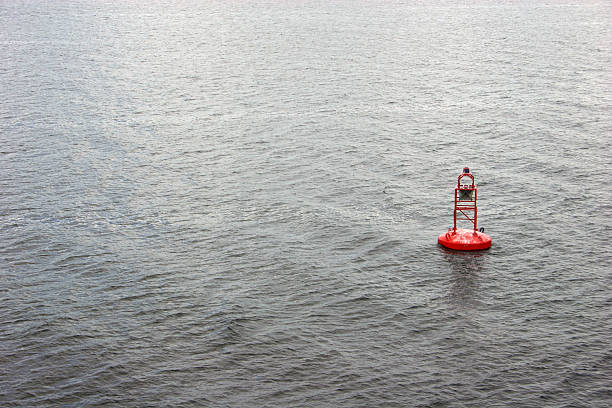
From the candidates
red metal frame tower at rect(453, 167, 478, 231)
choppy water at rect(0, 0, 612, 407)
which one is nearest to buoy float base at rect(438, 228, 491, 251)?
red metal frame tower at rect(453, 167, 478, 231)

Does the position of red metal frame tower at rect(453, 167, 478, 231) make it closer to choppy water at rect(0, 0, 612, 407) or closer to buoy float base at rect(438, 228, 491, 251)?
buoy float base at rect(438, 228, 491, 251)

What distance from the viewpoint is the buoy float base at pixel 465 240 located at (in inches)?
1779

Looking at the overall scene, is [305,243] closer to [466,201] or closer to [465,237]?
[465,237]

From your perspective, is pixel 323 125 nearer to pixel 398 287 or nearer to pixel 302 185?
pixel 302 185

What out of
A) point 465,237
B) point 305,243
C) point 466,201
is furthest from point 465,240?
point 305,243

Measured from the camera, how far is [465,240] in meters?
45.4

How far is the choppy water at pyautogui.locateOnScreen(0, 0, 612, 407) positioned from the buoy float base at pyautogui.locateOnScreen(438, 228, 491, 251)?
0.70 meters

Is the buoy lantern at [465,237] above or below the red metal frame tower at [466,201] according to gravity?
below

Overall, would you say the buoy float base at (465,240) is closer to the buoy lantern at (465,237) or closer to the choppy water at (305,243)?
the buoy lantern at (465,237)

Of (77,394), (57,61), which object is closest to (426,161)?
(77,394)

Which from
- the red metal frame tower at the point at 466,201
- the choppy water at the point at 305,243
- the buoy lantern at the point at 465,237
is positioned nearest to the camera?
the choppy water at the point at 305,243

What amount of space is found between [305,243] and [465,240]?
34.0 feet

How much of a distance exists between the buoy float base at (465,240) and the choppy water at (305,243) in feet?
2.29

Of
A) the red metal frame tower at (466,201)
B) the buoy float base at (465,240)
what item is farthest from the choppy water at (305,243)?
the red metal frame tower at (466,201)
